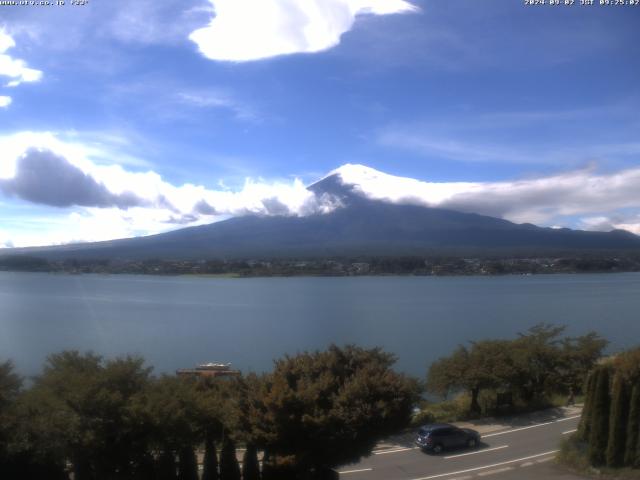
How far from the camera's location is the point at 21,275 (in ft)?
373

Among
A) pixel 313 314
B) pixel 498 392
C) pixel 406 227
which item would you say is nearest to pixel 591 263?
pixel 406 227

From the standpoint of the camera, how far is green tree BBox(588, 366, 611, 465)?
31.9ft

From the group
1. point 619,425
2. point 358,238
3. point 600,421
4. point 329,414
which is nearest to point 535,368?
point 600,421

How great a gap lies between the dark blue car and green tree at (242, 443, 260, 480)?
4510 mm

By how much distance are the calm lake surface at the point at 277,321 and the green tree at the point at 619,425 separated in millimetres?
16181

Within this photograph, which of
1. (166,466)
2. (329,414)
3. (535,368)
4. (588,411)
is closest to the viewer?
(329,414)

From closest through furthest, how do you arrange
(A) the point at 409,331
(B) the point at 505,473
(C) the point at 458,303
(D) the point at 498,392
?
(B) the point at 505,473
(D) the point at 498,392
(A) the point at 409,331
(C) the point at 458,303

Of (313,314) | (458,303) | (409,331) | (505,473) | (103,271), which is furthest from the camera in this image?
(103,271)

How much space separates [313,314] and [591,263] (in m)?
84.8

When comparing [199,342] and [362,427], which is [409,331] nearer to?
[199,342]

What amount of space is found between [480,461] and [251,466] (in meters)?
4.81

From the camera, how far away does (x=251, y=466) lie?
930 cm

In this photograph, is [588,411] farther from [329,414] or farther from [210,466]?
[210,466]

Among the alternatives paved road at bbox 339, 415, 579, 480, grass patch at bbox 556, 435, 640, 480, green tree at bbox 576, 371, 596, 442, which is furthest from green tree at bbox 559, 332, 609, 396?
green tree at bbox 576, 371, 596, 442
